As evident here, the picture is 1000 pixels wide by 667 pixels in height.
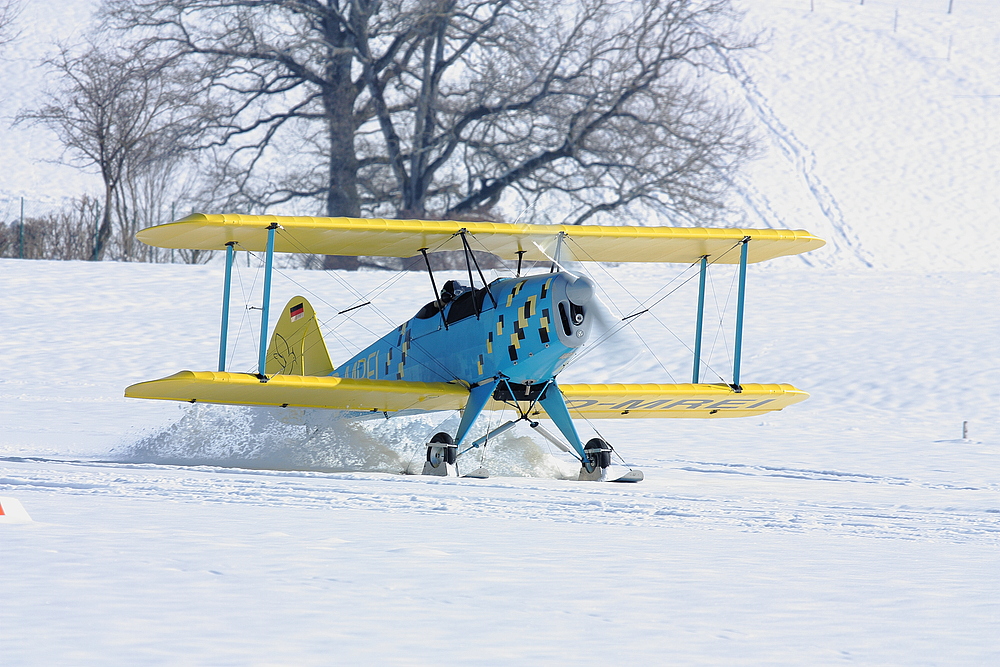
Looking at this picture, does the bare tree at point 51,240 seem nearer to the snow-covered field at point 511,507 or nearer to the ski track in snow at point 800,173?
the snow-covered field at point 511,507

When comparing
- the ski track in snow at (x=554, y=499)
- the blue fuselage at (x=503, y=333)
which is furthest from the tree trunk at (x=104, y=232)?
the ski track in snow at (x=554, y=499)

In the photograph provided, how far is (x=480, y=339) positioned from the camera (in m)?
9.59

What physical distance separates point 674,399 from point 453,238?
116 inches

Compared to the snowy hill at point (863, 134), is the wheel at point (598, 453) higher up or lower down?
lower down

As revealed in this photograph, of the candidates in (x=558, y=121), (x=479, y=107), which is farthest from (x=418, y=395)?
(x=479, y=107)

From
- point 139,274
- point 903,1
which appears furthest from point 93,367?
point 903,1

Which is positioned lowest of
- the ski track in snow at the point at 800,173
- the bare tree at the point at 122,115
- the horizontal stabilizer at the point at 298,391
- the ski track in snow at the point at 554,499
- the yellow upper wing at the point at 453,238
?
the ski track in snow at the point at 554,499

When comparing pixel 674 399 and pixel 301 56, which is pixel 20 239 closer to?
pixel 301 56

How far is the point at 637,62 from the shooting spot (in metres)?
29.1

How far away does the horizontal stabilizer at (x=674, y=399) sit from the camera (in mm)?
10672

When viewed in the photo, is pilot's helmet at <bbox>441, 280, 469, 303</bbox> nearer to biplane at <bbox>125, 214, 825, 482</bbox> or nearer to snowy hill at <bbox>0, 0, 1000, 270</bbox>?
biplane at <bbox>125, 214, 825, 482</bbox>

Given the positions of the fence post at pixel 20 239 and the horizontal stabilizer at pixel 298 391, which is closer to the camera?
the horizontal stabilizer at pixel 298 391

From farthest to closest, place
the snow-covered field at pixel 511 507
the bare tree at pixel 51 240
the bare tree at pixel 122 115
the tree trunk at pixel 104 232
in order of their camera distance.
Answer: the bare tree at pixel 51 240 → the tree trunk at pixel 104 232 → the bare tree at pixel 122 115 → the snow-covered field at pixel 511 507

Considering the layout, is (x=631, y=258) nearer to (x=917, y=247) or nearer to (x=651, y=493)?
(x=651, y=493)
